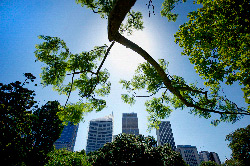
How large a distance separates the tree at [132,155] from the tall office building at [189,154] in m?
134

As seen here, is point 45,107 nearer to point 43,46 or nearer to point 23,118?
point 23,118

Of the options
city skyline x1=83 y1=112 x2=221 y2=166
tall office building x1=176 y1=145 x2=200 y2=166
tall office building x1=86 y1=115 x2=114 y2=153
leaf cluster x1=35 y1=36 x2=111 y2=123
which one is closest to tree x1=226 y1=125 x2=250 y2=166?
leaf cluster x1=35 y1=36 x2=111 y2=123

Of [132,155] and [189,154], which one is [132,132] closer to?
[189,154]

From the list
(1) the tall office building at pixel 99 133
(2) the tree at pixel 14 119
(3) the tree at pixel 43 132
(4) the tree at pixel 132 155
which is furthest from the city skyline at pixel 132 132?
(4) the tree at pixel 132 155

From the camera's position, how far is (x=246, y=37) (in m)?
6.18

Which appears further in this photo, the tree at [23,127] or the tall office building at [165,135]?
the tall office building at [165,135]

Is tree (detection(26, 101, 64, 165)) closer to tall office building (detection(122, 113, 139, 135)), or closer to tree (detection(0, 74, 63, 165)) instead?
tree (detection(0, 74, 63, 165))

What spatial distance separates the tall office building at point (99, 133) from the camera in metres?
134

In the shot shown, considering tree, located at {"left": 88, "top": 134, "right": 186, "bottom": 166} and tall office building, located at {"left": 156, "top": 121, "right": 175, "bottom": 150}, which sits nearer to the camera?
tree, located at {"left": 88, "top": 134, "right": 186, "bottom": 166}

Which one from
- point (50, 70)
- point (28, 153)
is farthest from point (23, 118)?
point (28, 153)

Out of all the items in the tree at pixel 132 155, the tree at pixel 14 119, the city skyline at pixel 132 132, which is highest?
the city skyline at pixel 132 132

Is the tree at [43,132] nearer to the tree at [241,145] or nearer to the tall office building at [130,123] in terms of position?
the tree at [241,145]

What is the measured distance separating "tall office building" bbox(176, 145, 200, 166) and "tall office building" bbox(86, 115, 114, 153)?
261 feet

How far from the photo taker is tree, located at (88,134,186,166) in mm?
12250
